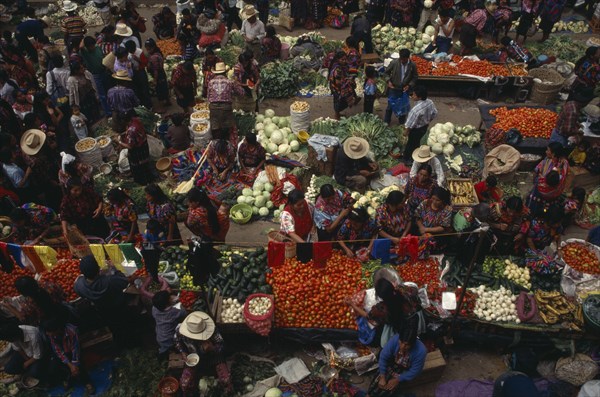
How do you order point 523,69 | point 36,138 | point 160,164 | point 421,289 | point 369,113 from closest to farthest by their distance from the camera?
point 421,289, point 36,138, point 160,164, point 369,113, point 523,69

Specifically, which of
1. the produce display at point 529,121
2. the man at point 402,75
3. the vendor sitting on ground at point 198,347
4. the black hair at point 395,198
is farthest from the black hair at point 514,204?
the vendor sitting on ground at point 198,347

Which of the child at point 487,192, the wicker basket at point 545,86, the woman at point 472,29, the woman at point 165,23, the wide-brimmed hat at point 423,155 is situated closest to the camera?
the wide-brimmed hat at point 423,155

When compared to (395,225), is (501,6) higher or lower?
higher

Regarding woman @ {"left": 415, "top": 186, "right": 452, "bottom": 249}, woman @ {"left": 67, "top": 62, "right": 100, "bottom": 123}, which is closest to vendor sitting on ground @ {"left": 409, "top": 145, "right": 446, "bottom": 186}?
woman @ {"left": 415, "top": 186, "right": 452, "bottom": 249}

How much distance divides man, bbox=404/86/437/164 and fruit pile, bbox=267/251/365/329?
3.55 metres

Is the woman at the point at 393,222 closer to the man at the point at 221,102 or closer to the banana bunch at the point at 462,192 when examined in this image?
the banana bunch at the point at 462,192

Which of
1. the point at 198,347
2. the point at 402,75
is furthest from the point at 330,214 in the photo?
the point at 402,75

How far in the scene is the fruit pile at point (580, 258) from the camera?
6.31 metres

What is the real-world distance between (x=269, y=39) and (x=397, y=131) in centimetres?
429

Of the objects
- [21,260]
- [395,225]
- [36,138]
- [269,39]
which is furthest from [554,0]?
[21,260]

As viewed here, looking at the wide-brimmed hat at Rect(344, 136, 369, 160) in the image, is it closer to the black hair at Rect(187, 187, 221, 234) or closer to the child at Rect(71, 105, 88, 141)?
the black hair at Rect(187, 187, 221, 234)

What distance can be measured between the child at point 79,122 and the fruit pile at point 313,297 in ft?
18.4

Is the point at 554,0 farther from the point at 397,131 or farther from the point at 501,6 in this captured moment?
the point at 397,131

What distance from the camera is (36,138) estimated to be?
7.51 m
